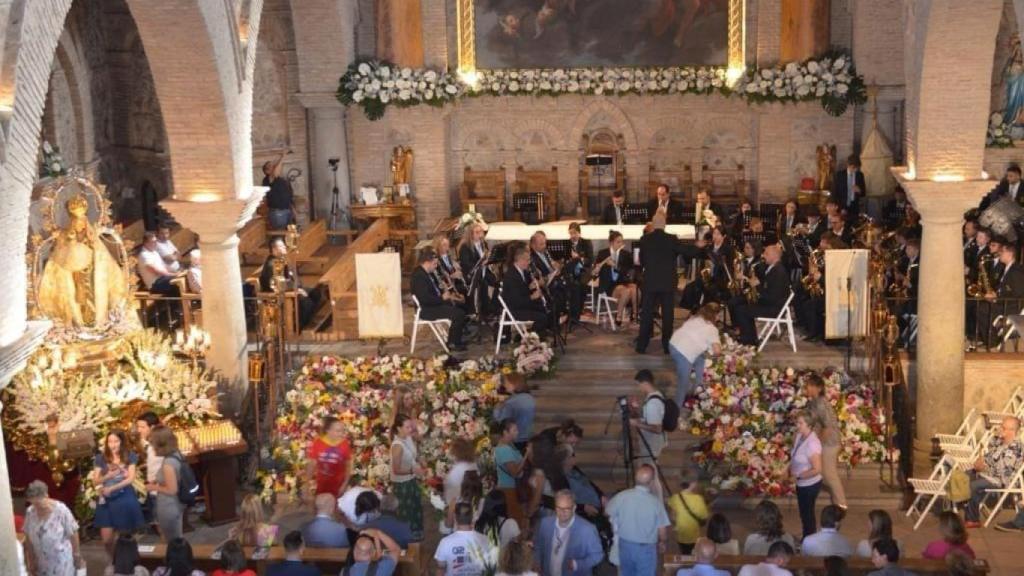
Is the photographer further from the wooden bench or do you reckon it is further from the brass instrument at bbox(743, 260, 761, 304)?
the brass instrument at bbox(743, 260, 761, 304)

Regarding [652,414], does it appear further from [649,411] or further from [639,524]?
[639,524]

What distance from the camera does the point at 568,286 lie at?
20.0 metres

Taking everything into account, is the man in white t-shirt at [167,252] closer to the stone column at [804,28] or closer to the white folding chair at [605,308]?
the white folding chair at [605,308]

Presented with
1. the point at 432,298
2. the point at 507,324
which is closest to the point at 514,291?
the point at 507,324

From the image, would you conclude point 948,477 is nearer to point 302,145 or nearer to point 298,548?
point 298,548

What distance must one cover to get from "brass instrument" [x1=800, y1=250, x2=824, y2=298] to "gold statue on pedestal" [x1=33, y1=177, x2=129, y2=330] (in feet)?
24.5

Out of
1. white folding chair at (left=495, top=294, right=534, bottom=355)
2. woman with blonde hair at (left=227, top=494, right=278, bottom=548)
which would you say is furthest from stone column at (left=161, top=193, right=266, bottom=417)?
woman with blonde hair at (left=227, top=494, right=278, bottom=548)

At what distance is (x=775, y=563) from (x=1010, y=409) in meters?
6.96

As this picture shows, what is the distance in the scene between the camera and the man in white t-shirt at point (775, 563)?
1198 cm

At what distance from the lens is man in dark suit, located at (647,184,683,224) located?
926 inches

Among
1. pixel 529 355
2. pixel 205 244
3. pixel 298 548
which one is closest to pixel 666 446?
pixel 529 355

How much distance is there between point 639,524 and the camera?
13.4 metres

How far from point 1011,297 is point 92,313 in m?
9.44

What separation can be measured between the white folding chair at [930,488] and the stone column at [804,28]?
8936 mm
